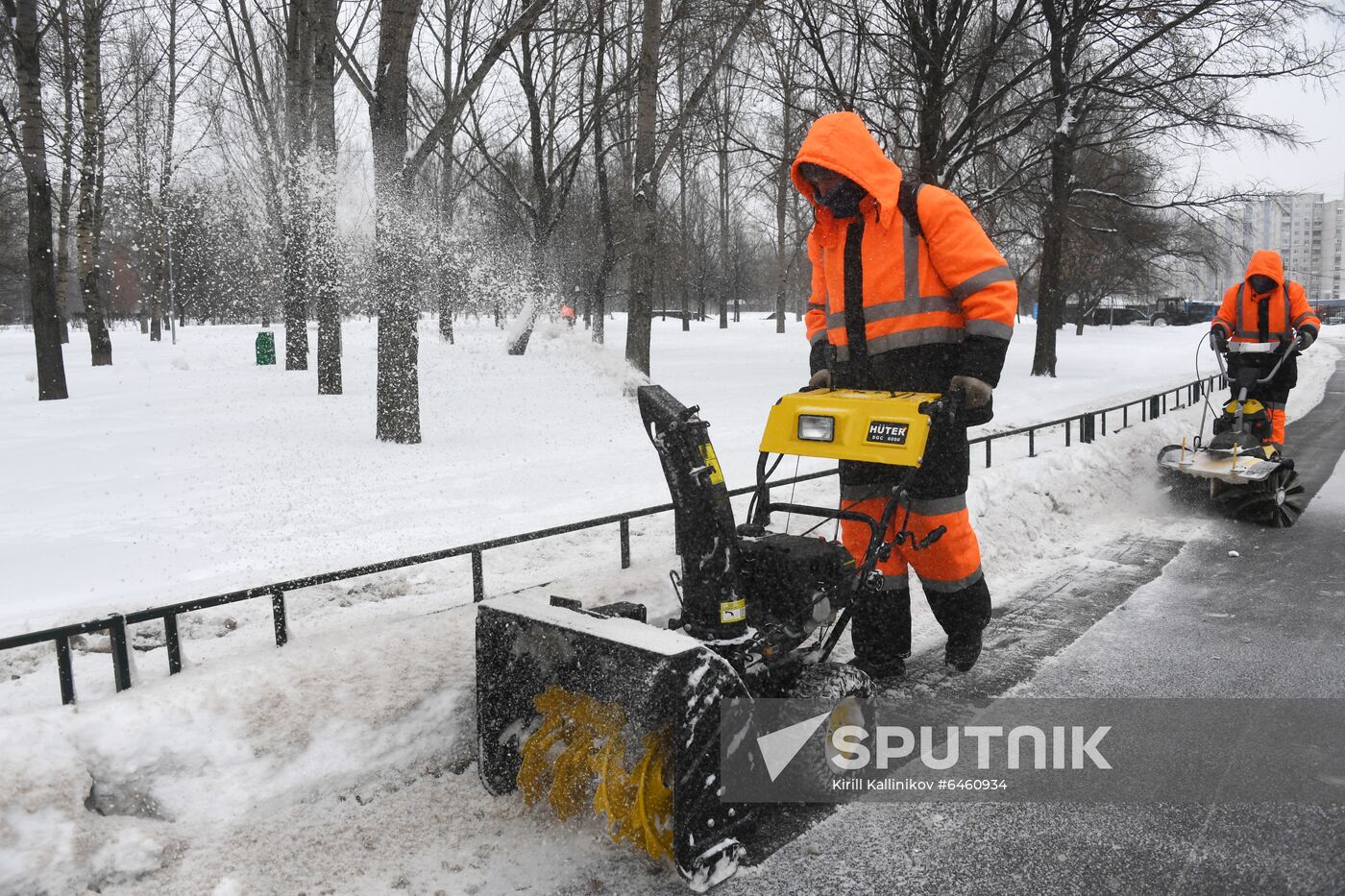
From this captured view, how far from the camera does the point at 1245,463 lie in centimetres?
776

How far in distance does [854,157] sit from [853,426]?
40.7 inches

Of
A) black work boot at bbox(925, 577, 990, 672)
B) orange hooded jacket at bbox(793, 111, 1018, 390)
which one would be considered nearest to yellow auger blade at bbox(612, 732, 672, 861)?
black work boot at bbox(925, 577, 990, 672)

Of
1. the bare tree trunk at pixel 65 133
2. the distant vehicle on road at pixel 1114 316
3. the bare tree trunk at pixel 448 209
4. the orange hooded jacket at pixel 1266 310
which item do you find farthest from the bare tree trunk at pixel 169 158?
the distant vehicle on road at pixel 1114 316

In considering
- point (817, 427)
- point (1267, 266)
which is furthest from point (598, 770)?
point (1267, 266)

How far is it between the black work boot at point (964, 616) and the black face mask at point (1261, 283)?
Answer: 19.9 ft

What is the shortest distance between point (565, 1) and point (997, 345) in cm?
1650

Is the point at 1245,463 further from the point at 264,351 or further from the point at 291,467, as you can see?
the point at 264,351

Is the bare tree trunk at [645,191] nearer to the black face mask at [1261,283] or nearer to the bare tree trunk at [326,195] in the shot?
the bare tree trunk at [326,195]

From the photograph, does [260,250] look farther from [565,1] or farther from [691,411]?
[691,411]

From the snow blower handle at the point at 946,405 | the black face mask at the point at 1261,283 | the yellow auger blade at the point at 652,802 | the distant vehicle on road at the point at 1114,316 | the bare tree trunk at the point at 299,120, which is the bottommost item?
the yellow auger blade at the point at 652,802

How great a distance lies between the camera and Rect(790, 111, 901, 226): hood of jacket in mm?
3656

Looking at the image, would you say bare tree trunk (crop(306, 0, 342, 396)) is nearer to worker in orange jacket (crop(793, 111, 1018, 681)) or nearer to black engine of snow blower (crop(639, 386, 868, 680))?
worker in orange jacket (crop(793, 111, 1018, 681))

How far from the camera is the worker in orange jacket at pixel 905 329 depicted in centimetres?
371

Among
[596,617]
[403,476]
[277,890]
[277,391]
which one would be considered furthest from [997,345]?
[277,391]
